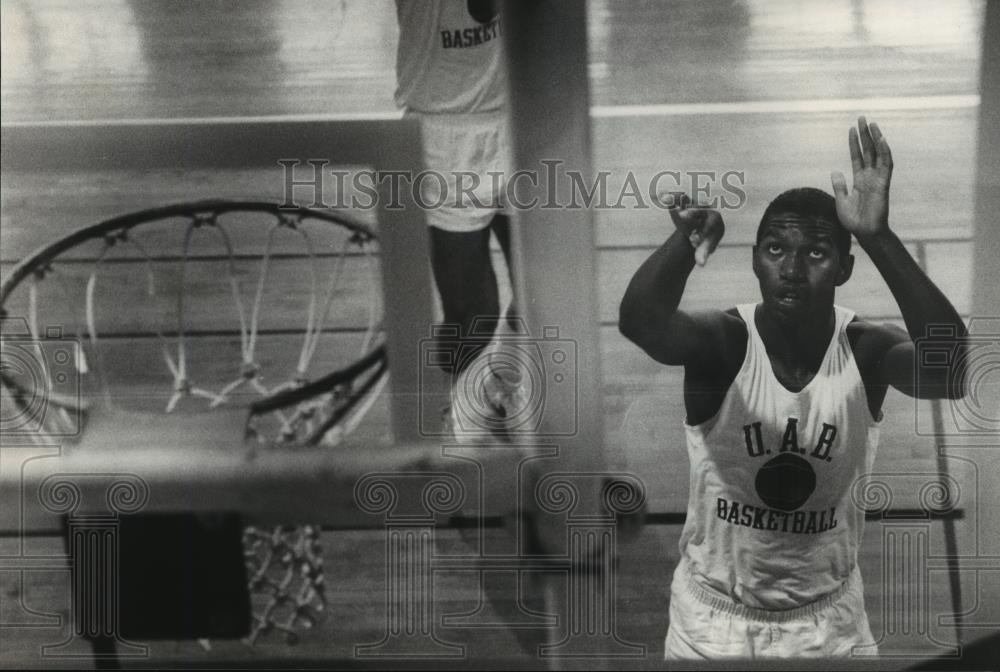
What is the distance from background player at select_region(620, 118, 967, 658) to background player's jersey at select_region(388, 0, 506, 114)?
1.35 ft

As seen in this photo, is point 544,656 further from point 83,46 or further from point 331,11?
point 83,46

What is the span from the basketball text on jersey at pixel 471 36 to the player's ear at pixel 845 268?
0.72 metres

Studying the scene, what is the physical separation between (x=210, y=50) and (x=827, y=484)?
1.35 m

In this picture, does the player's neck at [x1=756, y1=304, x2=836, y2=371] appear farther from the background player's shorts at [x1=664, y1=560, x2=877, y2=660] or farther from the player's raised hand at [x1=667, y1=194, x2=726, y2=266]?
the background player's shorts at [x1=664, y1=560, x2=877, y2=660]

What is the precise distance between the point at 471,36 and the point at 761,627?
1186 mm

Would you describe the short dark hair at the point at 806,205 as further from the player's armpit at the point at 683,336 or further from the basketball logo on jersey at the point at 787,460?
the basketball logo on jersey at the point at 787,460

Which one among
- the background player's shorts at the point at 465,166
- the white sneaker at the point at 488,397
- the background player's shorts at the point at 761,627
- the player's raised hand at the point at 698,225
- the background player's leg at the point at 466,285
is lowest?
the background player's shorts at the point at 761,627

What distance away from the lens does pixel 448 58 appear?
202 centimetres

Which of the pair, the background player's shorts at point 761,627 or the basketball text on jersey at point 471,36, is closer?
the basketball text on jersey at point 471,36

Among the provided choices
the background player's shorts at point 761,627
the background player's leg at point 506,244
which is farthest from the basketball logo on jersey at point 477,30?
the background player's shorts at point 761,627

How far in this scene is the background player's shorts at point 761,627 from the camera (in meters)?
2.11

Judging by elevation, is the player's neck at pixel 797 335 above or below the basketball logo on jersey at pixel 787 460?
above

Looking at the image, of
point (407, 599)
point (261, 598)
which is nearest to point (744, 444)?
point (407, 599)

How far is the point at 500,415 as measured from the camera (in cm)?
209
